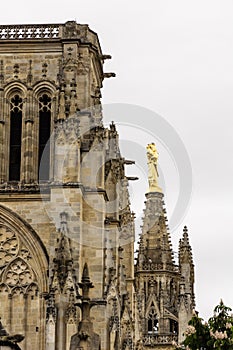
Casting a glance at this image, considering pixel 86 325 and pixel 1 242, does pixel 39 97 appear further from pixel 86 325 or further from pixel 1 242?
pixel 86 325

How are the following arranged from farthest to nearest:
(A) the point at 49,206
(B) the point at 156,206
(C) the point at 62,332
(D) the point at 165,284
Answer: (B) the point at 156,206, (D) the point at 165,284, (A) the point at 49,206, (C) the point at 62,332

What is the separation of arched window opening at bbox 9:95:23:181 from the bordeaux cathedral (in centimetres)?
4

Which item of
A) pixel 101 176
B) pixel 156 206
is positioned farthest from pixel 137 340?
pixel 156 206

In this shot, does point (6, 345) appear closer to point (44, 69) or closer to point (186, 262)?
point (44, 69)

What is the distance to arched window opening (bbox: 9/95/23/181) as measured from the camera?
49.3 metres

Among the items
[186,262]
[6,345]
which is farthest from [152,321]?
[6,345]

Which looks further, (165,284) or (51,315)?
(165,284)

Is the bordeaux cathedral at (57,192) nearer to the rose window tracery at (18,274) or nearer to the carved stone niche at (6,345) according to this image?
the rose window tracery at (18,274)

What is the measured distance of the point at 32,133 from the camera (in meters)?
49.4

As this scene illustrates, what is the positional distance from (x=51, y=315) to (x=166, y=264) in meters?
42.5

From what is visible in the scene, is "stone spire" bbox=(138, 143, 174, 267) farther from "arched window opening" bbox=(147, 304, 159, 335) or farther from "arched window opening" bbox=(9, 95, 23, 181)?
"arched window opening" bbox=(9, 95, 23, 181)

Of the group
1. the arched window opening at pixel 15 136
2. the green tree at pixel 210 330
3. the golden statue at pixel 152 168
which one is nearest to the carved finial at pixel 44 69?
the arched window opening at pixel 15 136

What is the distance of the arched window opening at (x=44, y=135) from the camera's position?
48969mm

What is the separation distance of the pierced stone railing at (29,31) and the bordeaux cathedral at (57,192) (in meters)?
0.04
